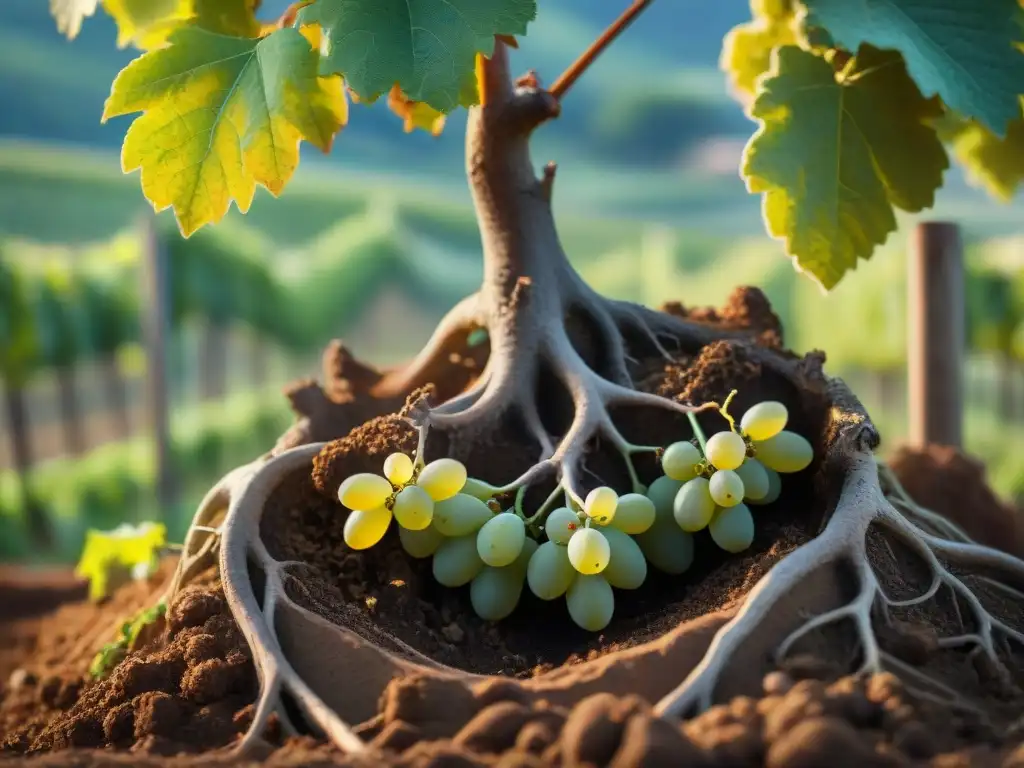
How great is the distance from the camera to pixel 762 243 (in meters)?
4.47

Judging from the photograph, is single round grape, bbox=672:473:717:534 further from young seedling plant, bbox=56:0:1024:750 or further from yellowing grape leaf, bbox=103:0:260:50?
yellowing grape leaf, bbox=103:0:260:50

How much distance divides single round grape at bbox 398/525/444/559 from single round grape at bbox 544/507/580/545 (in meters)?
0.10

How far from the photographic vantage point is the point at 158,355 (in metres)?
2.96

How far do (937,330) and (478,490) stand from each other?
1.04m

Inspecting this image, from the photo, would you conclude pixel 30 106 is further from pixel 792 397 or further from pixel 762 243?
pixel 792 397

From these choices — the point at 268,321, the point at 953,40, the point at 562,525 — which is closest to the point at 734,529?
the point at 562,525

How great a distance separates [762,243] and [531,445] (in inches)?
147

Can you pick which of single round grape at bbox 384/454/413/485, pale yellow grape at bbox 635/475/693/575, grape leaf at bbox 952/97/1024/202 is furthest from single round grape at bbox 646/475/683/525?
grape leaf at bbox 952/97/1024/202

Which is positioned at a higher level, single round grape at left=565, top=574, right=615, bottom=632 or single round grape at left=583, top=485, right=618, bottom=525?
single round grape at left=583, top=485, right=618, bottom=525

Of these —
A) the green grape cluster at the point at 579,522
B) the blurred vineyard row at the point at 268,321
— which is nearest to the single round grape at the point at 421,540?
the green grape cluster at the point at 579,522

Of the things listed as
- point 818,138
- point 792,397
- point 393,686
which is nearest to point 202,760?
point 393,686

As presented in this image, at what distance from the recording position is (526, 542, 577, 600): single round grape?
2.60 feet

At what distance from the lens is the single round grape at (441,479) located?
2.66 ft

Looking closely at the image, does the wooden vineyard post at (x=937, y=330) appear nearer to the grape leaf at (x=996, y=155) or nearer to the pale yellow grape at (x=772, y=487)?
the grape leaf at (x=996, y=155)
